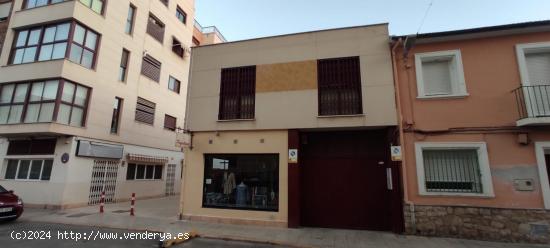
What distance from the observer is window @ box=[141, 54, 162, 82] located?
18.5 meters

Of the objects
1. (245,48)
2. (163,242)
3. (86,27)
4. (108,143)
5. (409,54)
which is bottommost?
(163,242)

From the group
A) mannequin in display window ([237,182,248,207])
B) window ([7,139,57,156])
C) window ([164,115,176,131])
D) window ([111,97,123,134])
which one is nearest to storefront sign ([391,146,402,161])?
mannequin in display window ([237,182,248,207])

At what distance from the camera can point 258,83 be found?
10539 millimetres

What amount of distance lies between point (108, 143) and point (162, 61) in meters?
7.43

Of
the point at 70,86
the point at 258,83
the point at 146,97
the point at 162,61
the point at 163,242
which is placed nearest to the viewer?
the point at 163,242

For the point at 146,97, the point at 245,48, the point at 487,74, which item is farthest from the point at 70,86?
the point at 487,74

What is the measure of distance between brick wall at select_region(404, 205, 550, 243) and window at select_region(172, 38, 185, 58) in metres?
19.7

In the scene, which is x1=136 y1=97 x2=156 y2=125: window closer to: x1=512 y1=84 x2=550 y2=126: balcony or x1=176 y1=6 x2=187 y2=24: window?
x1=176 y1=6 x2=187 y2=24: window

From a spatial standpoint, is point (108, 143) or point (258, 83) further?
point (108, 143)

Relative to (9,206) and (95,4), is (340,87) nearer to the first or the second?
(9,206)

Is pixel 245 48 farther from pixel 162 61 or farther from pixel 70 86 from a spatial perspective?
pixel 162 61

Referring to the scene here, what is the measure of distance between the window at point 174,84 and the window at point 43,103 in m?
7.30

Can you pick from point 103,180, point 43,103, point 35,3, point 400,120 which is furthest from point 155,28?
point 400,120

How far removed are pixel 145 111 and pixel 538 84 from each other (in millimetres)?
19375
